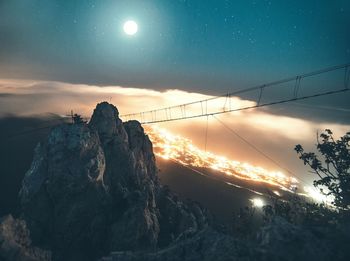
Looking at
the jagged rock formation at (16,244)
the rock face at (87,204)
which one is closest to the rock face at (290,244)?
the rock face at (87,204)

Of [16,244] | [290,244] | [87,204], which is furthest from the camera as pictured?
[87,204]

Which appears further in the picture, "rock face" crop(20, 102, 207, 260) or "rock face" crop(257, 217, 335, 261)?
"rock face" crop(20, 102, 207, 260)

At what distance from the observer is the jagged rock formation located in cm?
4994

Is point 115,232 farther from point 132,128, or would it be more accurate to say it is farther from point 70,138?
point 132,128

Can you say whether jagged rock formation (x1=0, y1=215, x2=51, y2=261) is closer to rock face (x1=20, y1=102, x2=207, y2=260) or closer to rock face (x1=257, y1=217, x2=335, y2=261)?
rock face (x1=20, y1=102, x2=207, y2=260)

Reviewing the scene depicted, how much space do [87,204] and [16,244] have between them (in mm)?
15484

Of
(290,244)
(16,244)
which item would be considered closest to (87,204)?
(16,244)

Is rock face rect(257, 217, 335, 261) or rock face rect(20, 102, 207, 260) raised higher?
rock face rect(257, 217, 335, 261)

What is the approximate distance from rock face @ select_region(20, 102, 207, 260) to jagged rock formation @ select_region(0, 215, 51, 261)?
3.23 meters

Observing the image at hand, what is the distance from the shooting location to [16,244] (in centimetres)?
5194

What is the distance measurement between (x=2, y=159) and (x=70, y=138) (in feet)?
146

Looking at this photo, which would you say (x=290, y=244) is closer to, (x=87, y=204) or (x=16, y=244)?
(x=16, y=244)

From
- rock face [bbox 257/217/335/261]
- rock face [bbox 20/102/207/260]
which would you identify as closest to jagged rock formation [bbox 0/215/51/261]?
rock face [bbox 20/102/207/260]

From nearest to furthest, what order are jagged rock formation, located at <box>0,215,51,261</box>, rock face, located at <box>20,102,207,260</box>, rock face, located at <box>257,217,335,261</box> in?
rock face, located at <box>257,217,335,261</box>, jagged rock formation, located at <box>0,215,51,261</box>, rock face, located at <box>20,102,207,260</box>
